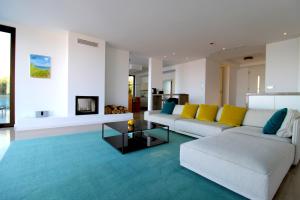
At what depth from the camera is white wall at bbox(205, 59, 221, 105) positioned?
7164 mm

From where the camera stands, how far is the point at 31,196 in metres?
1.43

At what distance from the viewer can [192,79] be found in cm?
772

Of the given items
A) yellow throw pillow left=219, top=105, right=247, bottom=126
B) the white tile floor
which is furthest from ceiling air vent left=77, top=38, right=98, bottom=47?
yellow throw pillow left=219, top=105, right=247, bottom=126

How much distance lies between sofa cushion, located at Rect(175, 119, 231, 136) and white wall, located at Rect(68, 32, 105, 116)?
9.26ft

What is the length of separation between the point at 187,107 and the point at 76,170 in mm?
2979

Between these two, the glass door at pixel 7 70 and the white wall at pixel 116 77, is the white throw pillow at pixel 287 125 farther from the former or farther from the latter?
the glass door at pixel 7 70

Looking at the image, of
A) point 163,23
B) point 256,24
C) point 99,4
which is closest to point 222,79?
point 256,24

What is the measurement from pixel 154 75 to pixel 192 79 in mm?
2000

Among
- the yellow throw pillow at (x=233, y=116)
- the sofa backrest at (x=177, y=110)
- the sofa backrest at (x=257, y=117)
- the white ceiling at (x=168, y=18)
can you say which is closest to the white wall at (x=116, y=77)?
the white ceiling at (x=168, y=18)

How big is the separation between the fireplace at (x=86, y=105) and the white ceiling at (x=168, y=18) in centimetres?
199

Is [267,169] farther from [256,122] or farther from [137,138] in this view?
[137,138]

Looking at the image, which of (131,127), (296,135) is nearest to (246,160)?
(296,135)

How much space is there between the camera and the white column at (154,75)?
727 centimetres

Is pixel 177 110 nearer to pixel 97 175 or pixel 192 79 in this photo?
pixel 97 175
